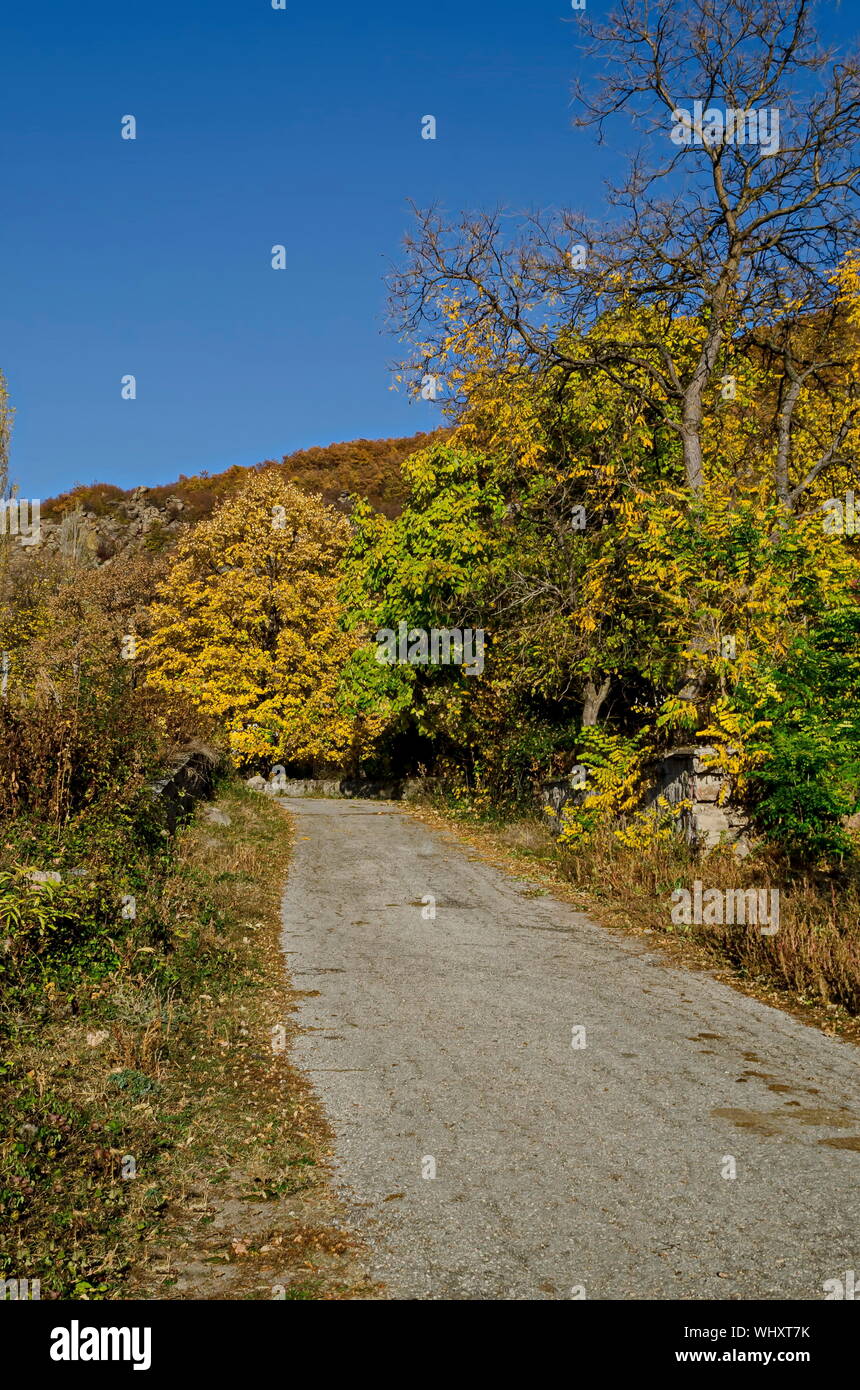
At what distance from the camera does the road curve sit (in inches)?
157

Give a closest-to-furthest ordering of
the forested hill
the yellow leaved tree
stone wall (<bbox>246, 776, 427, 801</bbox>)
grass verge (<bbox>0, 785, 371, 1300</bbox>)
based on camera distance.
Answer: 1. grass verge (<bbox>0, 785, 371, 1300</bbox>)
2. stone wall (<bbox>246, 776, 427, 801</bbox>)
3. the yellow leaved tree
4. the forested hill

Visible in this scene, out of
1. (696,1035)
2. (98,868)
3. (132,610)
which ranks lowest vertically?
(696,1035)

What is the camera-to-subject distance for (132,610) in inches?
1602

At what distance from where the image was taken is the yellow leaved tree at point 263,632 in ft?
105

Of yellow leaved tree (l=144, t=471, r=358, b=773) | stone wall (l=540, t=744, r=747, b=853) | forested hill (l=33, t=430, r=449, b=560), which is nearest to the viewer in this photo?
stone wall (l=540, t=744, r=747, b=853)

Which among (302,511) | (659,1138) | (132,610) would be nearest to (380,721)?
(302,511)

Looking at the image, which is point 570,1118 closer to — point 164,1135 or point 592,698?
point 164,1135

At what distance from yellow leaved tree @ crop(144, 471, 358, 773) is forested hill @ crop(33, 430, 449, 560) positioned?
115 ft

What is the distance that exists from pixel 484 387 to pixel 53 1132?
14.1 metres

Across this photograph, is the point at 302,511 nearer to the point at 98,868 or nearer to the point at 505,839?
the point at 505,839

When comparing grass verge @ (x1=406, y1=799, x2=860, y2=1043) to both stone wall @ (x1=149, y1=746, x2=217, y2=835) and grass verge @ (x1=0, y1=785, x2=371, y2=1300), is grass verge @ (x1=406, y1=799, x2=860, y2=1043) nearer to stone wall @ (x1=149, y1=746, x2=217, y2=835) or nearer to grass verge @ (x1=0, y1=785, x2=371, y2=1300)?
grass verge @ (x1=0, y1=785, x2=371, y2=1300)

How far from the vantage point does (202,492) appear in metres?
82.4

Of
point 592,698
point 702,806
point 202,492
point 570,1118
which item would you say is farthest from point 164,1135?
point 202,492

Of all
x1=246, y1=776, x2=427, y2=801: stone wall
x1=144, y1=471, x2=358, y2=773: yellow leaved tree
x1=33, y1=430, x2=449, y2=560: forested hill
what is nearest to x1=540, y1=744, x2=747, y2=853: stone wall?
x1=246, y1=776, x2=427, y2=801: stone wall
